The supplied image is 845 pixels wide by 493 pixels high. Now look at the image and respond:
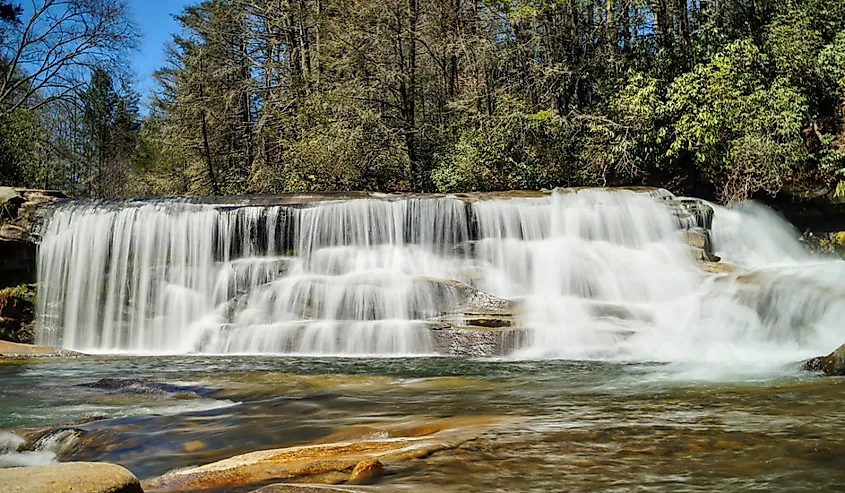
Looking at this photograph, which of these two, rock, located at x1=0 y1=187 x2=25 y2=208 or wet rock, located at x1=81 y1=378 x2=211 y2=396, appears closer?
wet rock, located at x1=81 y1=378 x2=211 y2=396

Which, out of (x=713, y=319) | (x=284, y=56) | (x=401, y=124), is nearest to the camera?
(x=713, y=319)

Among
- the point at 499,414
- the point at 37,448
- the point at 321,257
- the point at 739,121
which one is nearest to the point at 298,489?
the point at 499,414

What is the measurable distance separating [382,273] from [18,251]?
8691 millimetres

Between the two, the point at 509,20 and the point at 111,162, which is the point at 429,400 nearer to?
the point at 509,20

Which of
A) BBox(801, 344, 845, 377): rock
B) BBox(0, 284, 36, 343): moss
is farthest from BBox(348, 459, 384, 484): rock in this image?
BBox(0, 284, 36, 343): moss

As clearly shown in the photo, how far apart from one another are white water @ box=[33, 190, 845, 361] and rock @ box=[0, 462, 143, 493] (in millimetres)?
8263

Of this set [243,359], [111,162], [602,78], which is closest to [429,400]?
[243,359]

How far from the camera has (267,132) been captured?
1068 inches

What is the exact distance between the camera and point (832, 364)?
7.28m

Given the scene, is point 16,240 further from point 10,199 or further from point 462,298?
point 462,298

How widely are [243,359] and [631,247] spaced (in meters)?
8.16

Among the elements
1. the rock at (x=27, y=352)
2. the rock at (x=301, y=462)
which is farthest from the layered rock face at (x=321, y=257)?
the rock at (x=301, y=462)

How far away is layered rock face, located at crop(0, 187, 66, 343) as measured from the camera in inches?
595

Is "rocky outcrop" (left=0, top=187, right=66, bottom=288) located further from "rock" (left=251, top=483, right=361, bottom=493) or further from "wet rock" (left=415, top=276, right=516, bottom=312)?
"rock" (left=251, top=483, right=361, bottom=493)
